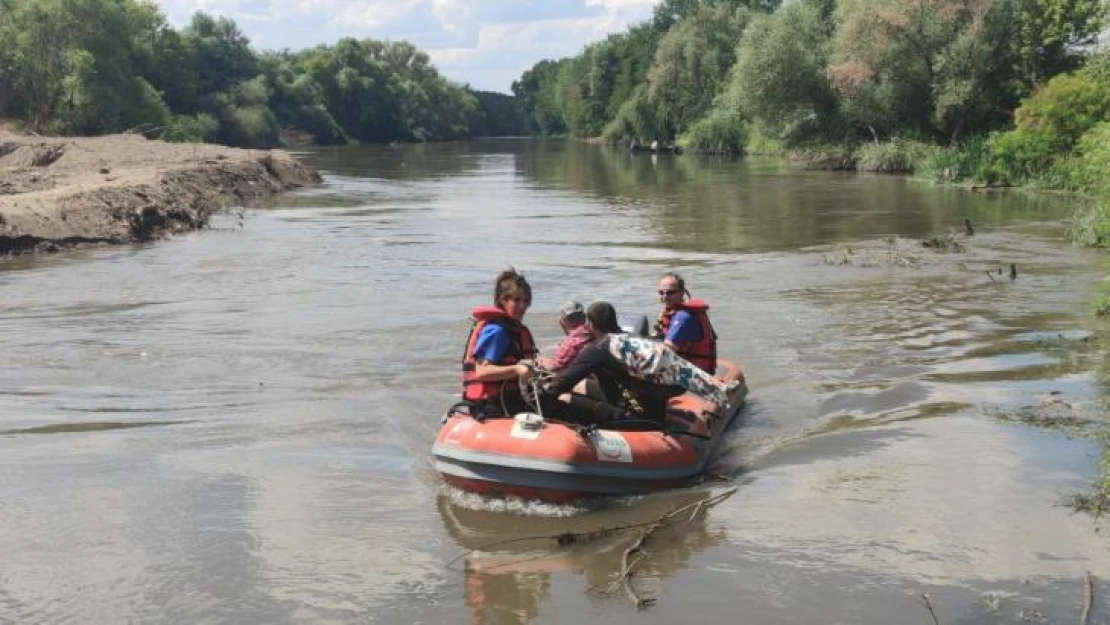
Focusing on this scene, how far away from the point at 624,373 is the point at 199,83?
222ft

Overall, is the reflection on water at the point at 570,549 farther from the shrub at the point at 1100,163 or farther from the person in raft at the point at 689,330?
the shrub at the point at 1100,163

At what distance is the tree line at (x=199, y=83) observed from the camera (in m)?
47.3

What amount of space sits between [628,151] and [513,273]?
6441 cm

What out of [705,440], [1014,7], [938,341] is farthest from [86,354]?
[1014,7]

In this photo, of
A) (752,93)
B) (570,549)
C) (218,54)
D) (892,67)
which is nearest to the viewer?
(570,549)

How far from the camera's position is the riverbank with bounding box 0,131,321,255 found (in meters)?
19.1

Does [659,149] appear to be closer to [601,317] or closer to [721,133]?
[721,133]

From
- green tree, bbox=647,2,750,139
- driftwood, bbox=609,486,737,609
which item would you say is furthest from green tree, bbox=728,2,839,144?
driftwood, bbox=609,486,737,609

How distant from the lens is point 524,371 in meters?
7.26

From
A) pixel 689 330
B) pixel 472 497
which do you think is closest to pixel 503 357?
pixel 472 497

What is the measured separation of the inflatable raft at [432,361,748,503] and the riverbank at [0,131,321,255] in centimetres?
1353

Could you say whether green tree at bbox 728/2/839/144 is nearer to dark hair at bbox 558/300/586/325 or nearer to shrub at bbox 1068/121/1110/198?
shrub at bbox 1068/121/1110/198

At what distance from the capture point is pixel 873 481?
746cm

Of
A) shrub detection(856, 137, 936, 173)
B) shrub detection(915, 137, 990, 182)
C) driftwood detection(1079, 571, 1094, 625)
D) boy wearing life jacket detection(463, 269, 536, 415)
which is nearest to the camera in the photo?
driftwood detection(1079, 571, 1094, 625)
